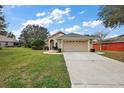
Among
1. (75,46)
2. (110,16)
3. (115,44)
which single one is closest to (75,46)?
(75,46)

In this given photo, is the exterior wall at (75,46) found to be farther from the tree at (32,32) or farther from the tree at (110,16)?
the tree at (32,32)

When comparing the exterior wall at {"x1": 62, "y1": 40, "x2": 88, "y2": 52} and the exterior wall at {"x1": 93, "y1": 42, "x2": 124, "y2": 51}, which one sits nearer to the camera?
the exterior wall at {"x1": 62, "y1": 40, "x2": 88, "y2": 52}

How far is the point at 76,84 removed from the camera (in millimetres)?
5336

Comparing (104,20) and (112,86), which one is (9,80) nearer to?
(112,86)

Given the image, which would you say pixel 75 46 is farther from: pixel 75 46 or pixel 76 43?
pixel 76 43

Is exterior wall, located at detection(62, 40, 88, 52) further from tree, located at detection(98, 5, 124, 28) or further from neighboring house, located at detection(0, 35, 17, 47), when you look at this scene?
neighboring house, located at detection(0, 35, 17, 47)

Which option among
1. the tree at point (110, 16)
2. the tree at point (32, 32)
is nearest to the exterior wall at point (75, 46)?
the tree at point (110, 16)

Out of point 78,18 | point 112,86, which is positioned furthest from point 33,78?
point 78,18

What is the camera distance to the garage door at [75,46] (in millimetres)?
21938

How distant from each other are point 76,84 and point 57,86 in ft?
1.79

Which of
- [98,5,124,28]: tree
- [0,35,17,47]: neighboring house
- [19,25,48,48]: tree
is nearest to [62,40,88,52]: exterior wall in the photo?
[98,5,124,28]: tree

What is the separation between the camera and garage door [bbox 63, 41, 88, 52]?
864 inches

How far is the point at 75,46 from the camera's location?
2200cm
